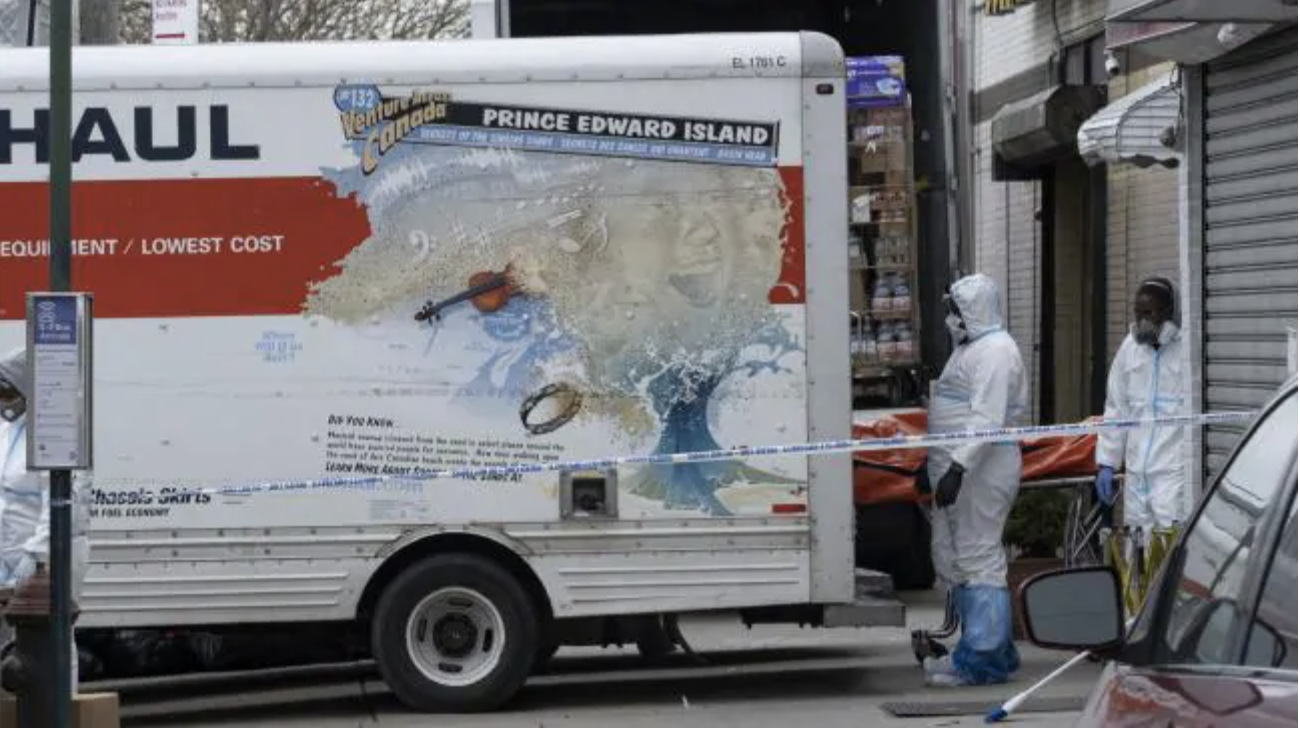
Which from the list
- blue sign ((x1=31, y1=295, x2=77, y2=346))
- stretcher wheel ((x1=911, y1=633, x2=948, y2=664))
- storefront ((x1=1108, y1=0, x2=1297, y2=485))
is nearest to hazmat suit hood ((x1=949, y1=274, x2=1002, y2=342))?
storefront ((x1=1108, y1=0, x2=1297, y2=485))

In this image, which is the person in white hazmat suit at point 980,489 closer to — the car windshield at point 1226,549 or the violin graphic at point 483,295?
the violin graphic at point 483,295

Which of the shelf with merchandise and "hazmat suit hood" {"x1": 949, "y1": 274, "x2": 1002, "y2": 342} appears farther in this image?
the shelf with merchandise

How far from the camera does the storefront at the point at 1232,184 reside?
9.77m

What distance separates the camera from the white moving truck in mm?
9570

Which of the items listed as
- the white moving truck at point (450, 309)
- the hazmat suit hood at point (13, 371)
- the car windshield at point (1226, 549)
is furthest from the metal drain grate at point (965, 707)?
the car windshield at point (1226, 549)

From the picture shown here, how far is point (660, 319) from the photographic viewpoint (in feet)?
31.6

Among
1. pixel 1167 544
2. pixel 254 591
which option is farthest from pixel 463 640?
pixel 1167 544

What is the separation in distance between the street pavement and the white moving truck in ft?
1.79

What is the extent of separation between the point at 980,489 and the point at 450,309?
8.83 feet

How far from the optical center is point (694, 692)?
10570 millimetres

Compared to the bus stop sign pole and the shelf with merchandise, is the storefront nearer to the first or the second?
the shelf with merchandise

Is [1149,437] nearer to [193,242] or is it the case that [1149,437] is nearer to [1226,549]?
[193,242]

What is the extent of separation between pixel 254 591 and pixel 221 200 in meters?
1.76

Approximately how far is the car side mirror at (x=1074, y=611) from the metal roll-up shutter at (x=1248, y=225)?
5954 mm
